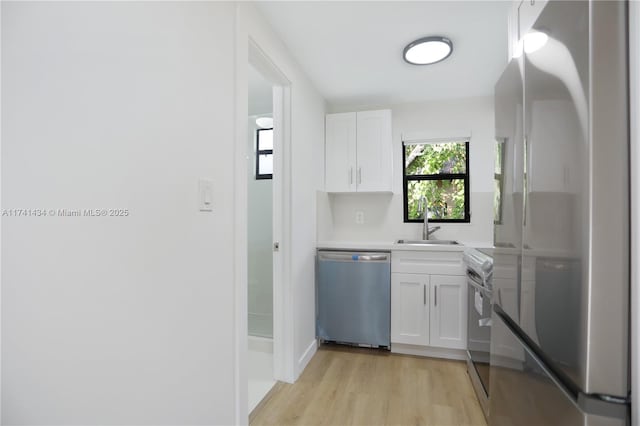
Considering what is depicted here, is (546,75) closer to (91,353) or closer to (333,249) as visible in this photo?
(91,353)

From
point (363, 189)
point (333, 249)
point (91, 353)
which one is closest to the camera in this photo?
point (91, 353)

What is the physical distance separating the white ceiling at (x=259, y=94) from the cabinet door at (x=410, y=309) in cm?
199

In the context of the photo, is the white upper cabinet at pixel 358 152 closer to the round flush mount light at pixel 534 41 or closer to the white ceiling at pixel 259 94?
the white ceiling at pixel 259 94

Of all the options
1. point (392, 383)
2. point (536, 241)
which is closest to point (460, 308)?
point (392, 383)

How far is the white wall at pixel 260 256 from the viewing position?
2.75 metres

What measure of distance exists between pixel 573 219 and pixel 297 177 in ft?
5.61

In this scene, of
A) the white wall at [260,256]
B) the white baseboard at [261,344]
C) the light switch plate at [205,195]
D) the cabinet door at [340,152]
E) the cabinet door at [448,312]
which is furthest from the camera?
the cabinet door at [340,152]

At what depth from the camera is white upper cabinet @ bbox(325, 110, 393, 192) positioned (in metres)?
2.81

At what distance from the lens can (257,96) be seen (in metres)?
2.71

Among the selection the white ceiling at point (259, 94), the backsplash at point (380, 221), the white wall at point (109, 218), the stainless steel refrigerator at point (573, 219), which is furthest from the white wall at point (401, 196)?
the stainless steel refrigerator at point (573, 219)

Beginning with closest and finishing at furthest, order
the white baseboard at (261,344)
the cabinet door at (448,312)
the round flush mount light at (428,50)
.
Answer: the round flush mount light at (428,50), the cabinet door at (448,312), the white baseboard at (261,344)

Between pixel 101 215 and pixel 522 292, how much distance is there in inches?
49.9

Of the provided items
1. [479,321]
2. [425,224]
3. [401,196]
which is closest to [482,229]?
[425,224]

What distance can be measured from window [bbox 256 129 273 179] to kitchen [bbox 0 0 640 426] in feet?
2.40
